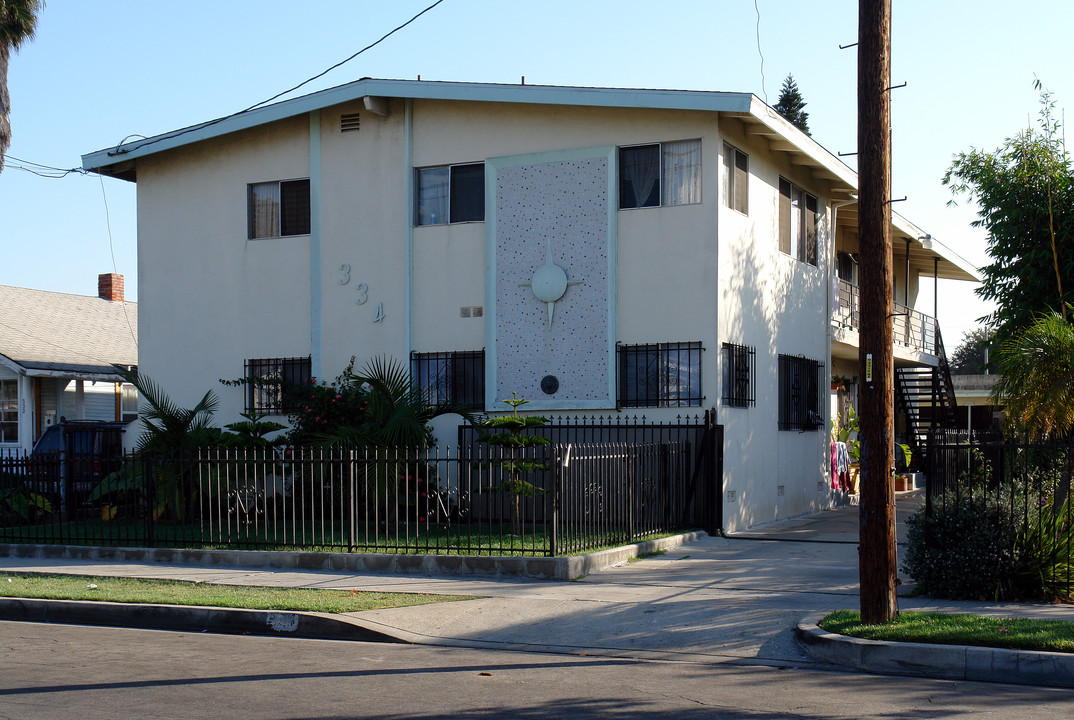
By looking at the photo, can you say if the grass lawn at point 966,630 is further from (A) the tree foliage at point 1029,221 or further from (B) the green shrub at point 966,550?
(A) the tree foliage at point 1029,221

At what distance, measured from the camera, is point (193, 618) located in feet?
33.0

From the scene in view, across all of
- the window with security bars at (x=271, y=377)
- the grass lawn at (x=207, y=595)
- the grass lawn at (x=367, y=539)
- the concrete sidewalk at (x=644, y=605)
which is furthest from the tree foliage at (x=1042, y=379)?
the window with security bars at (x=271, y=377)

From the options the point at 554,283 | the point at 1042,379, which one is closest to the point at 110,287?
the point at 554,283

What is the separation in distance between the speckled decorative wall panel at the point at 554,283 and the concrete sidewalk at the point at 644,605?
413cm

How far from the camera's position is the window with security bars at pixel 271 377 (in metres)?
19.4

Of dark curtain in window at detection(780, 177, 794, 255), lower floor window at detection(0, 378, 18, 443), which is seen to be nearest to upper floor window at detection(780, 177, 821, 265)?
dark curtain in window at detection(780, 177, 794, 255)

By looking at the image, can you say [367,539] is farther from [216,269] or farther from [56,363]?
[56,363]

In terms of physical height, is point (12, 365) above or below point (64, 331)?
below

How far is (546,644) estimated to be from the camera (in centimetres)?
905

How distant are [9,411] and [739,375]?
62.0ft

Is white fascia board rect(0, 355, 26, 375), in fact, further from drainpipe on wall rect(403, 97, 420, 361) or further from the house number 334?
drainpipe on wall rect(403, 97, 420, 361)

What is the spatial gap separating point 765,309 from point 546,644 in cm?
1066

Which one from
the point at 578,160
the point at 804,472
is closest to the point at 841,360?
the point at 804,472

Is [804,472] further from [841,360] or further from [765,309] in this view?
[841,360]
